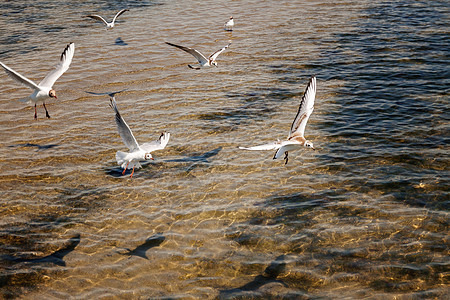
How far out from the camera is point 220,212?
32.1ft

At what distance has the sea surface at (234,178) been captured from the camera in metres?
8.00

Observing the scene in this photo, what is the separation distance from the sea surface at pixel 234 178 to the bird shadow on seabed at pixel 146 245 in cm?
4

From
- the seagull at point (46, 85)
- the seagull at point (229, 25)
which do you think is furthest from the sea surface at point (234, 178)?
the seagull at point (229, 25)

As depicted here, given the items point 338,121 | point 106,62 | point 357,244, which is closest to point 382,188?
point 357,244

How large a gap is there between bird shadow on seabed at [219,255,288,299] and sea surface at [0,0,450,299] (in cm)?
4

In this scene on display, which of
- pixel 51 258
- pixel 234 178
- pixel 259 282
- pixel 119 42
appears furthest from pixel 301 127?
pixel 119 42

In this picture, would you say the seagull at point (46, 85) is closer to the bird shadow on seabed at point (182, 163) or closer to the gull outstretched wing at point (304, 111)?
the bird shadow on seabed at point (182, 163)

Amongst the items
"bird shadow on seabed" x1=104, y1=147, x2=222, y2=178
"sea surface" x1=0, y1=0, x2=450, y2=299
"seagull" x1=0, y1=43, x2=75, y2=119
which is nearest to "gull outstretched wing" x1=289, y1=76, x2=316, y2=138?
"sea surface" x1=0, y1=0, x2=450, y2=299

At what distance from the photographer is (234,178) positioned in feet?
36.5

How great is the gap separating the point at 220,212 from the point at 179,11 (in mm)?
22579

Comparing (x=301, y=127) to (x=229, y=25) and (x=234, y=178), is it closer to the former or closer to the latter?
(x=234, y=178)

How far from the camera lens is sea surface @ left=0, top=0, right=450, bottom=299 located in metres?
8.00

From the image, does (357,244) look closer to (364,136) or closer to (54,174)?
(364,136)

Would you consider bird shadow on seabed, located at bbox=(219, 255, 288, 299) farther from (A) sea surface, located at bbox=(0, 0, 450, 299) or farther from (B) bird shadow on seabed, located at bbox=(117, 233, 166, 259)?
(B) bird shadow on seabed, located at bbox=(117, 233, 166, 259)
